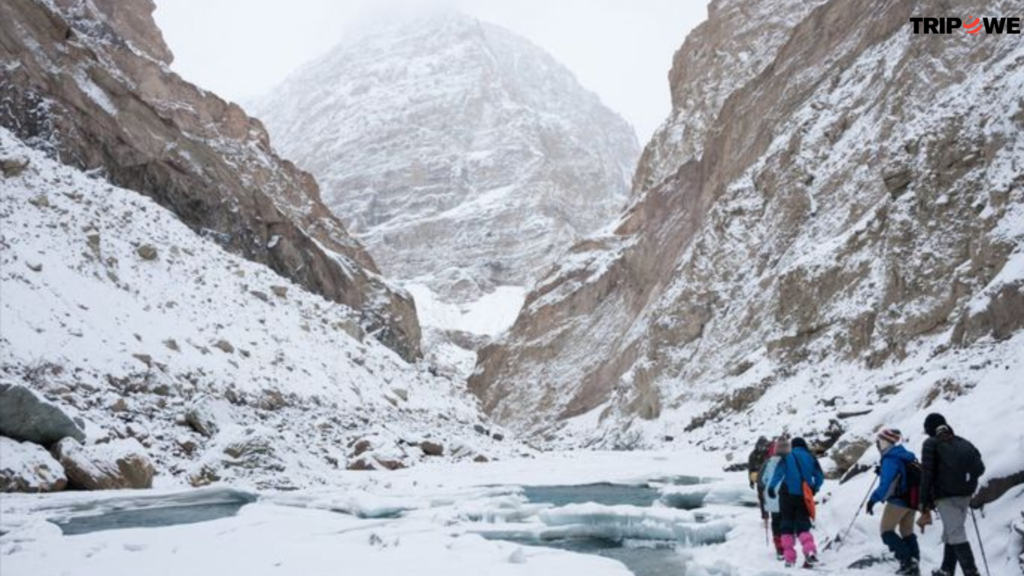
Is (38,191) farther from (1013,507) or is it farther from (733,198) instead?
(733,198)

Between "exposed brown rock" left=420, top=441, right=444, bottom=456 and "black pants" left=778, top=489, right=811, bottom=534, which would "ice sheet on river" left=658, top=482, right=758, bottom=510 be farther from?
"exposed brown rock" left=420, top=441, right=444, bottom=456

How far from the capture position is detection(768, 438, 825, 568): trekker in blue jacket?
26.9 feet

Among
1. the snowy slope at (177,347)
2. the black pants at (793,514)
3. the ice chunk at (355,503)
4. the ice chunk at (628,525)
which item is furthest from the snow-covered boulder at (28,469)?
the black pants at (793,514)

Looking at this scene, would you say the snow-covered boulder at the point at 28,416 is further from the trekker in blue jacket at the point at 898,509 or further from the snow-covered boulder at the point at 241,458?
the trekker in blue jacket at the point at 898,509

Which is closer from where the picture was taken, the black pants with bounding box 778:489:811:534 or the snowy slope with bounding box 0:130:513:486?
the black pants with bounding box 778:489:811:534

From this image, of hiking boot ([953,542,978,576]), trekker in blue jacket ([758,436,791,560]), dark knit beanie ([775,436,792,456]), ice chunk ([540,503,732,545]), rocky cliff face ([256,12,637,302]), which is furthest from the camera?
rocky cliff face ([256,12,637,302])

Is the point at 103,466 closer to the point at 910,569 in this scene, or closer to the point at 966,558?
the point at 910,569

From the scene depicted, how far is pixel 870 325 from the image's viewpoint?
26547mm

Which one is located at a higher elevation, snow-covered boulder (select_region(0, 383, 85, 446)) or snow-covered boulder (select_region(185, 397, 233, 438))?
snow-covered boulder (select_region(185, 397, 233, 438))

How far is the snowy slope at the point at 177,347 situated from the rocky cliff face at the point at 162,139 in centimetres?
436

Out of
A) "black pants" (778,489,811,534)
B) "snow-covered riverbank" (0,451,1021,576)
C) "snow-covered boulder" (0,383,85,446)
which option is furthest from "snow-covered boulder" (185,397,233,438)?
"black pants" (778,489,811,534)

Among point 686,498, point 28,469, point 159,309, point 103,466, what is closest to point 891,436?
point 686,498

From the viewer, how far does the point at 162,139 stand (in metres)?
35.2

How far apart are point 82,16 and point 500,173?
441 ft
